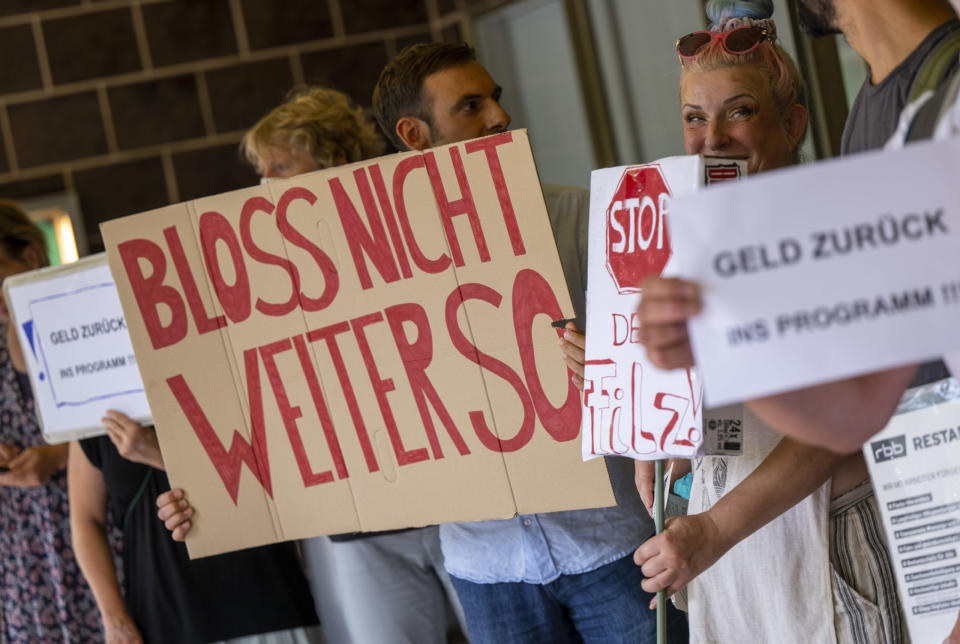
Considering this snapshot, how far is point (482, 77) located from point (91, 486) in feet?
3.67

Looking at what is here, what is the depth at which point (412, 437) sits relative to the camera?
1609mm

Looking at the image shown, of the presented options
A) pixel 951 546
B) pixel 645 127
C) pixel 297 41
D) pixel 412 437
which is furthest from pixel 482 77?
pixel 297 41

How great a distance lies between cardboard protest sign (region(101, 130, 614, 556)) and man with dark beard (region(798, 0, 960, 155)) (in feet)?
1.75

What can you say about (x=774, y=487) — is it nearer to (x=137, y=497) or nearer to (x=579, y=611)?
(x=579, y=611)

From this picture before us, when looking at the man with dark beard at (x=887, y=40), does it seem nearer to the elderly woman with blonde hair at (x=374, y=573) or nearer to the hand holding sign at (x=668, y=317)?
the hand holding sign at (x=668, y=317)

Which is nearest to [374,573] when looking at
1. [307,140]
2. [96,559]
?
[96,559]

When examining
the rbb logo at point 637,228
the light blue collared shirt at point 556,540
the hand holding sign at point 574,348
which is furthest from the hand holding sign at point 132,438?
the rbb logo at point 637,228

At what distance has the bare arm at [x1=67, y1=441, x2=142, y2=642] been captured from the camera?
2.12 meters

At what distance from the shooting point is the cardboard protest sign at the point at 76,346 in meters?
1.88

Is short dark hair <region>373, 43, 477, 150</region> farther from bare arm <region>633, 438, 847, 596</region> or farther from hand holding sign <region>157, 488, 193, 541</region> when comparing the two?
bare arm <region>633, 438, 847, 596</region>

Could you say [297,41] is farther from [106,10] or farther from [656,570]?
[656,570]

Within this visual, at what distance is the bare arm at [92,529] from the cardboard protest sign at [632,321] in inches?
47.2

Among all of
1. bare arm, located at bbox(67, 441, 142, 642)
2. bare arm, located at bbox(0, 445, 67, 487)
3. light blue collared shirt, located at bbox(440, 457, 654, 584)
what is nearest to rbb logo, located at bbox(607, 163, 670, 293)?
light blue collared shirt, located at bbox(440, 457, 654, 584)

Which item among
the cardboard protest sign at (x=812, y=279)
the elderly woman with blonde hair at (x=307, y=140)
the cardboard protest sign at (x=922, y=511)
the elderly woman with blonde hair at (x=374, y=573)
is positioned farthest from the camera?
the elderly woman with blonde hair at (x=307, y=140)
